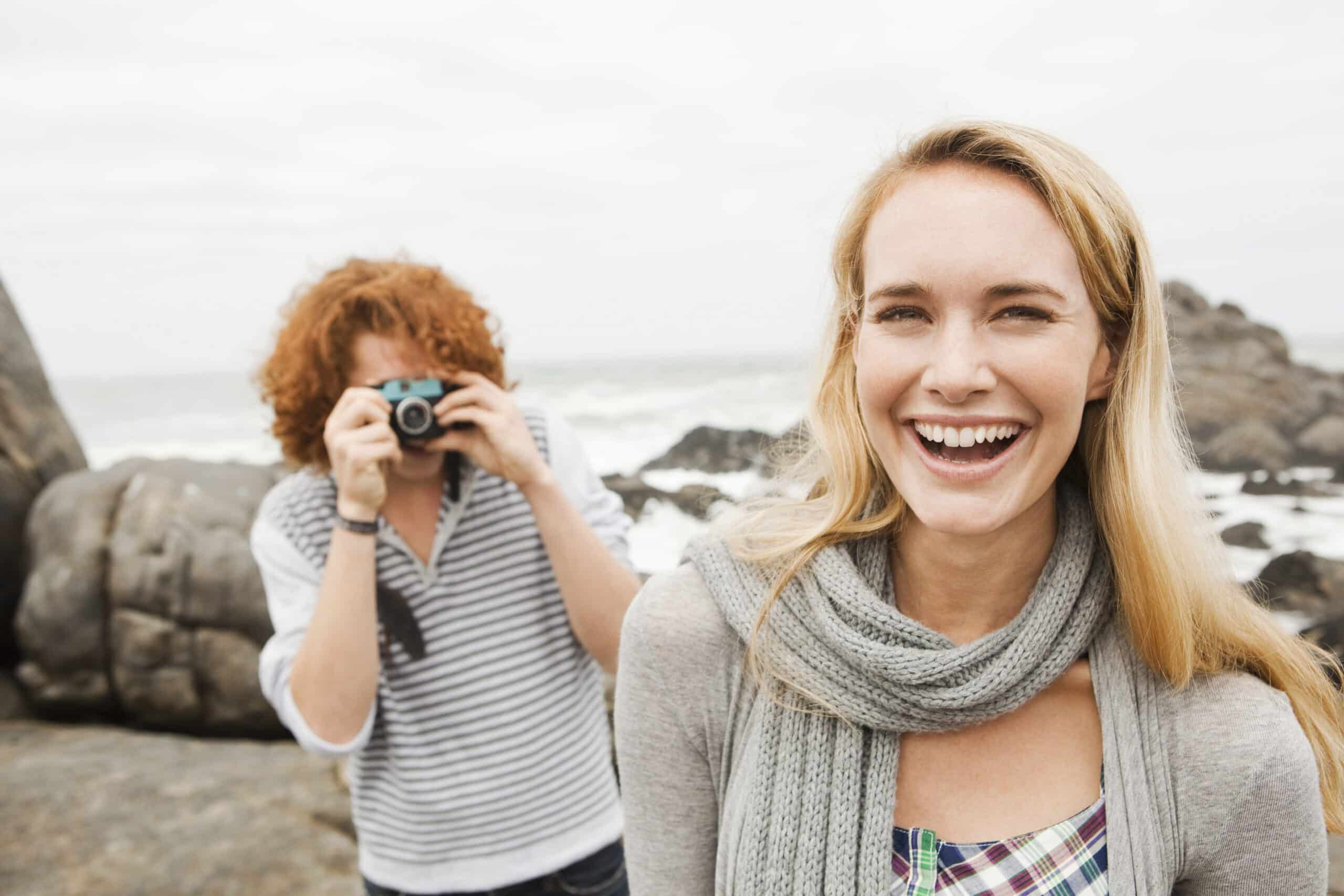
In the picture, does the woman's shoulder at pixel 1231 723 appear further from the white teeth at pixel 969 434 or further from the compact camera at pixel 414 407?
the compact camera at pixel 414 407

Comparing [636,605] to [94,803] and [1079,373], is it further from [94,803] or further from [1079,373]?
[94,803]

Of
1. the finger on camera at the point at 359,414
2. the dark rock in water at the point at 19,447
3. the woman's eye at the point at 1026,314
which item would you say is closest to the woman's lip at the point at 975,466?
the woman's eye at the point at 1026,314

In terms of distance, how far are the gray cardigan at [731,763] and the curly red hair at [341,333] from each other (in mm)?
913

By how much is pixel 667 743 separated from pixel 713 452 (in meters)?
13.5

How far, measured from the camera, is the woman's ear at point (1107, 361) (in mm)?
1414

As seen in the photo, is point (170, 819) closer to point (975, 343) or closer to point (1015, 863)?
point (1015, 863)

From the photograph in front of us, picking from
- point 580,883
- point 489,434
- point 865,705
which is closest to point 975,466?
point 865,705

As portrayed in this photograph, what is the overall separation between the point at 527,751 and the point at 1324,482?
45.3 feet

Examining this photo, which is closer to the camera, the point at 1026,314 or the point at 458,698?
the point at 1026,314

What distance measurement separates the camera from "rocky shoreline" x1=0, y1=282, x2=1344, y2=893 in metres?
3.78

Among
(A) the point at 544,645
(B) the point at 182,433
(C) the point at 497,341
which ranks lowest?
(B) the point at 182,433

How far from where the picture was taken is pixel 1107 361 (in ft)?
4.70

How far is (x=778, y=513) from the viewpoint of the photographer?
163cm

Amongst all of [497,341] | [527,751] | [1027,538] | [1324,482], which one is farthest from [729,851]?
Result: [1324,482]
